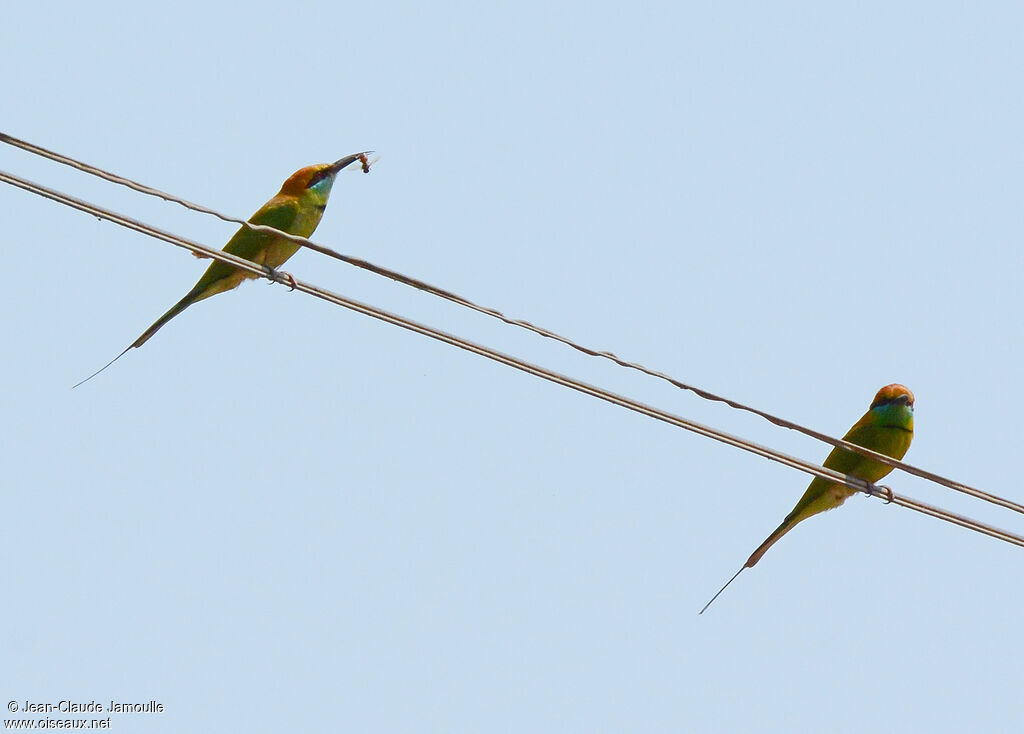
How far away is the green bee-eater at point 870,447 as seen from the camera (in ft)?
17.3

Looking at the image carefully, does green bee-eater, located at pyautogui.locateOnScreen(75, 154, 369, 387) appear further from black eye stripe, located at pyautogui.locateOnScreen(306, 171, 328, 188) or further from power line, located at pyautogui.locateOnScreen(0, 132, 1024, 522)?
power line, located at pyautogui.locateOnScreen(0, 132, 1024, 522)

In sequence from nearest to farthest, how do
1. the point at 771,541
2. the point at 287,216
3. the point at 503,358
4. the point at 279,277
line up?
the point at 503,358
the point at 279,277
the point at 771,541
the point at 287,216

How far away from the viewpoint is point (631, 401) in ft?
10.6

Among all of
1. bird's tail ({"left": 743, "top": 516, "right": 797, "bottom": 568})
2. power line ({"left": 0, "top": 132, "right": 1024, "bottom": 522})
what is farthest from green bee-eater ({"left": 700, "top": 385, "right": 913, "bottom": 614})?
power line ({"left": 0, "top": 132, "right": 1024, "bottom": 522})

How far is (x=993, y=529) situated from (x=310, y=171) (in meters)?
3.41

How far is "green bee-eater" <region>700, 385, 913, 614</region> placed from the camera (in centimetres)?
526

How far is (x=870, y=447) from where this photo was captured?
560 centimetres

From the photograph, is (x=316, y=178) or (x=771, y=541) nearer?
(x=771, y=541)

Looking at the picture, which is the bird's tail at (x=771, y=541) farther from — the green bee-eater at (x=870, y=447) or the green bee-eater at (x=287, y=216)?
the green bee-eater at (x=287, y=216)

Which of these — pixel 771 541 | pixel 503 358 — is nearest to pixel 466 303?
pixel 503 358

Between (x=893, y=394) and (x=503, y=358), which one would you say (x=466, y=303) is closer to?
(x=503, y=358)

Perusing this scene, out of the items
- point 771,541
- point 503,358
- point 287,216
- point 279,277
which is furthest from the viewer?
point 287,216

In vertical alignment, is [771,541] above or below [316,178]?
below

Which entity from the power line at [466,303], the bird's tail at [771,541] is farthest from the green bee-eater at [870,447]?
the power line at [466,303]
